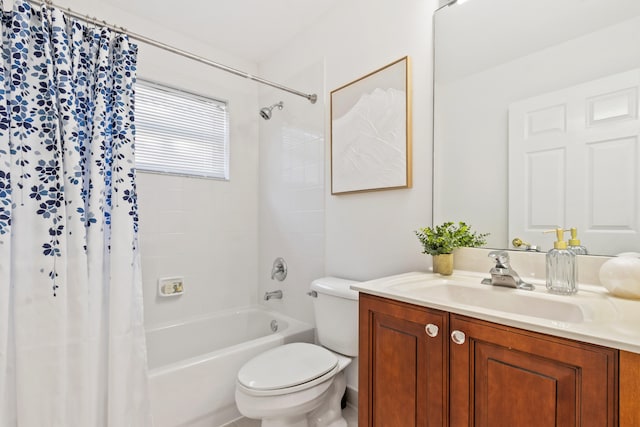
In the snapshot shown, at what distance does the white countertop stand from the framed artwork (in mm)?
545

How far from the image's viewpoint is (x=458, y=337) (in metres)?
0.85

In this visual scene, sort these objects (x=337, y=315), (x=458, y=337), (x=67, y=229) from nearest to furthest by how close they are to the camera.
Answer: (x=458, y=337), (x=67, y=229), (x=337, y=315)

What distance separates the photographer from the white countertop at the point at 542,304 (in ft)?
2.15

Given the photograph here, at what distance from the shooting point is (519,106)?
1219 millimetres

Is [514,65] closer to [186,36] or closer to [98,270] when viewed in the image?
[98,270]

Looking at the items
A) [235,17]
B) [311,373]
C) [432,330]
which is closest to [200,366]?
[311,373]

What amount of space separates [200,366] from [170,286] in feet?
2.48

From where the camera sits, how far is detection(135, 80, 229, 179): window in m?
2.06

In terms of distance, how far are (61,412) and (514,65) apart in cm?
220

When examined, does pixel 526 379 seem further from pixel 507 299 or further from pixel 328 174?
pixel 328 174

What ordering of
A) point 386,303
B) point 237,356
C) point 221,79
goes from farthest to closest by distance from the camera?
point 221,79 → point 237,356 → point 386,303

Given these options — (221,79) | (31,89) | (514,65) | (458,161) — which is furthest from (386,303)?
(221,79)

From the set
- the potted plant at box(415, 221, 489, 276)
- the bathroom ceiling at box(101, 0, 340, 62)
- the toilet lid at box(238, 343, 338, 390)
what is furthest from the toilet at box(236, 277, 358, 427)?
the bathroom ceiling at box(101, 0, 340, 62)

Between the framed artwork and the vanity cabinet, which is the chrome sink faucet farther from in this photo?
the framed artwork
